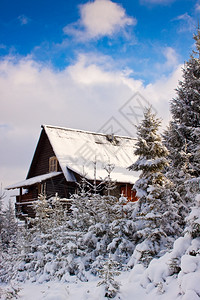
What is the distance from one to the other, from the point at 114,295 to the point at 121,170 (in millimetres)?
17003

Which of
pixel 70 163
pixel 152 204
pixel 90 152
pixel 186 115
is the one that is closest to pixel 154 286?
pixel 152 204

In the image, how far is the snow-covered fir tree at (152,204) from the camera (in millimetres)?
9523

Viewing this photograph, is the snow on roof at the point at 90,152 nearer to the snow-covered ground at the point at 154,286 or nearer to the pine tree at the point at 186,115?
the pine tree at the point at 186,115

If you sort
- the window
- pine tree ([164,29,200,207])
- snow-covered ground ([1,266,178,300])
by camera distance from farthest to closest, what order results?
the window, pine tree ([164,29,200,207]), snow-covered ground ([1,266,178,300])

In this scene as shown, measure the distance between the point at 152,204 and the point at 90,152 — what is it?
15.1m

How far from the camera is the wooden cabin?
70.4ft

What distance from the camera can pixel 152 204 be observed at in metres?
10.1

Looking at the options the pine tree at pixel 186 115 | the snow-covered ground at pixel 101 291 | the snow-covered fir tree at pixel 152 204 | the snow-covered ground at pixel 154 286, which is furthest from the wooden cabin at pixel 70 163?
the snow-covered ground at pixel 154 286

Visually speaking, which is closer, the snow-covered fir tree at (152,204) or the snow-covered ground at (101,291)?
the snow-covered ground at (101,291)

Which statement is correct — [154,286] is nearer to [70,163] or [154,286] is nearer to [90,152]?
[70,163]

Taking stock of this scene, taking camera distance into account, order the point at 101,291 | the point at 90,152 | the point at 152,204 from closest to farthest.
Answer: the point at 101,291 → the point at 152,204 → the point at 90,152

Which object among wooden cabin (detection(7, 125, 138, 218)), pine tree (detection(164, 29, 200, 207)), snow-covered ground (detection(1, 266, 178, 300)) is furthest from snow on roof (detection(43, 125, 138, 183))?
snow-covered ground (detection(1, 266, 178, 300))

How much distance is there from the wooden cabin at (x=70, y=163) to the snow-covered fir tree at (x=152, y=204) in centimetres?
802

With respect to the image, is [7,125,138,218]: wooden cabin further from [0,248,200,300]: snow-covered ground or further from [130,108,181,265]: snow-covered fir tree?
[0,248,200,300]: snow-covered ground
